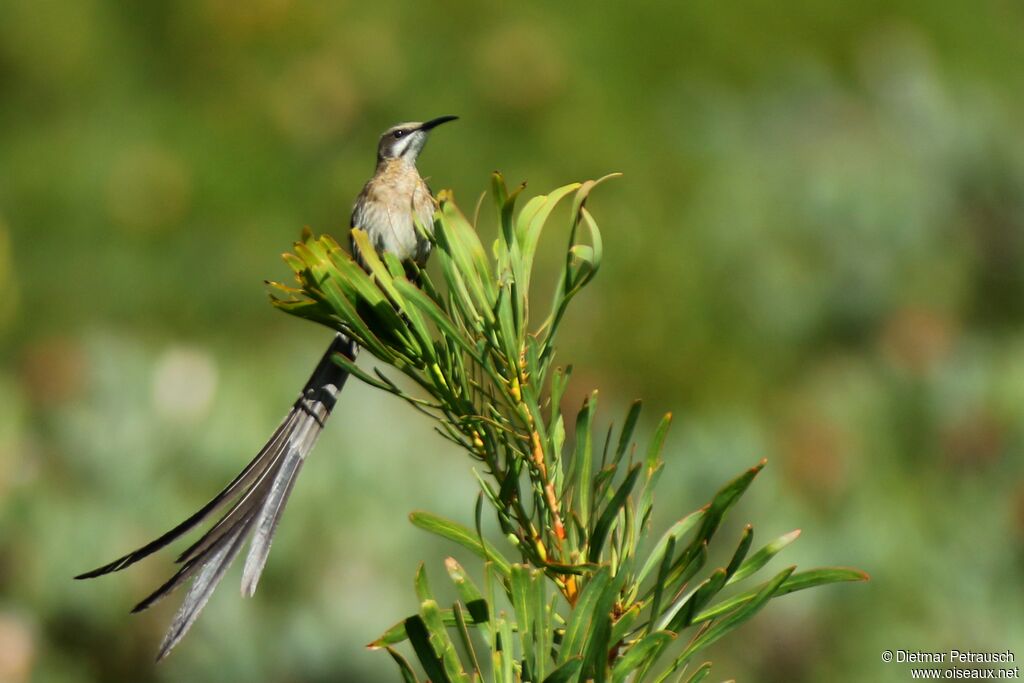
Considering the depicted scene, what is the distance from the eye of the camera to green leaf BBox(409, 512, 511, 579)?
0.81 m

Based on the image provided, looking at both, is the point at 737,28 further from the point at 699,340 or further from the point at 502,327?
the point at 502,327

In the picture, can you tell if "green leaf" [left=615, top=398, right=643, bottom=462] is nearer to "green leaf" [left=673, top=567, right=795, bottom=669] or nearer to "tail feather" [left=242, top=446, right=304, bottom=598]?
"green leaf" [left=673, top=567, right=795, bottom=669]

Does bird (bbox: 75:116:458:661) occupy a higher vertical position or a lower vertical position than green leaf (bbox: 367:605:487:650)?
higher

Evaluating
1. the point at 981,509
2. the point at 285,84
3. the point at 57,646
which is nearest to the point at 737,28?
the point at 285,84

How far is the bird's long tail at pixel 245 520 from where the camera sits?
92 cm

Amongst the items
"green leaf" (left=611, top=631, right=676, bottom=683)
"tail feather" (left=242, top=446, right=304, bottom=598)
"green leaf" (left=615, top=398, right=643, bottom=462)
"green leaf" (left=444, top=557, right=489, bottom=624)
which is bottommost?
"green leaf" (left=611, top=631, right=676, bottom=683)

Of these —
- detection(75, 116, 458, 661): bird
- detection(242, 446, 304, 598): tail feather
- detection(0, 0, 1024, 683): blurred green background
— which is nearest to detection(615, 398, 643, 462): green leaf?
detection(75, 116, 458, 661): bird

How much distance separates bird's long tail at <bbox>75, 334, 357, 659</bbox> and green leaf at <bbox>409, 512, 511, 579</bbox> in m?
0.21

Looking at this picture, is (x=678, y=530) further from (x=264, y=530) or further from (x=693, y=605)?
(x=264, y=530)

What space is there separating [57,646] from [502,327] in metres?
2.22

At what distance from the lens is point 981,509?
9.04ft

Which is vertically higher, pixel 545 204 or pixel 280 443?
pixel 545 204

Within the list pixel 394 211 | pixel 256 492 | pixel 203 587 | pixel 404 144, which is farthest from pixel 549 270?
pixel 203 587

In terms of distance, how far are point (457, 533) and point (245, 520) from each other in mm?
269
